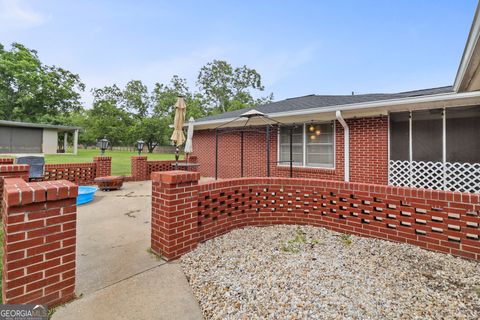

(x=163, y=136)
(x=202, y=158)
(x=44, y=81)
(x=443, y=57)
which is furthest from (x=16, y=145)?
(x=443, y=57)

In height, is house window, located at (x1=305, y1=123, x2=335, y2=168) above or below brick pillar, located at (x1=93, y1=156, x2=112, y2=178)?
above

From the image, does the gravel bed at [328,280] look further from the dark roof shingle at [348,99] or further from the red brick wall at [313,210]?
the dark roof shingle at [348,99]

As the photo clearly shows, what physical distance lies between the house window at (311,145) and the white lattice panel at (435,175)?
6.05 ft

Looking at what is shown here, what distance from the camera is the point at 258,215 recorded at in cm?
401

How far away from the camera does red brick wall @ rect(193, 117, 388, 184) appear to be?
258 inches

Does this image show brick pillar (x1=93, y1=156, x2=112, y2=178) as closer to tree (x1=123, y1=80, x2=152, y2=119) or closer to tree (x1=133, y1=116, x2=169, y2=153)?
tree (x1=133, y1=116, x2=169, y2=153)

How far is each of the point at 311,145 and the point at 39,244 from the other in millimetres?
7605

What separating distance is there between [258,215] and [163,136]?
1473 inches

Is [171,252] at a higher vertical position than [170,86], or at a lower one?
lower

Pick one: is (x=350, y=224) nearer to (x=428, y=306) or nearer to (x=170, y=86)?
(x=428, y=306)

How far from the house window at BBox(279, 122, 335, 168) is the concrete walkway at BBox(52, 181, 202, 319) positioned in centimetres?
562

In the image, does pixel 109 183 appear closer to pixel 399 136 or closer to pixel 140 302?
pixel 140 302

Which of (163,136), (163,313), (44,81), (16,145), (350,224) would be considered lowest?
(163,313)

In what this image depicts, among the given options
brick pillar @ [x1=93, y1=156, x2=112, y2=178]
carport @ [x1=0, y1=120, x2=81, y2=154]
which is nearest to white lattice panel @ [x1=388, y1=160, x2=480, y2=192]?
brick pillar @ [x1=93, y1=156, x2=112, y2=178]
